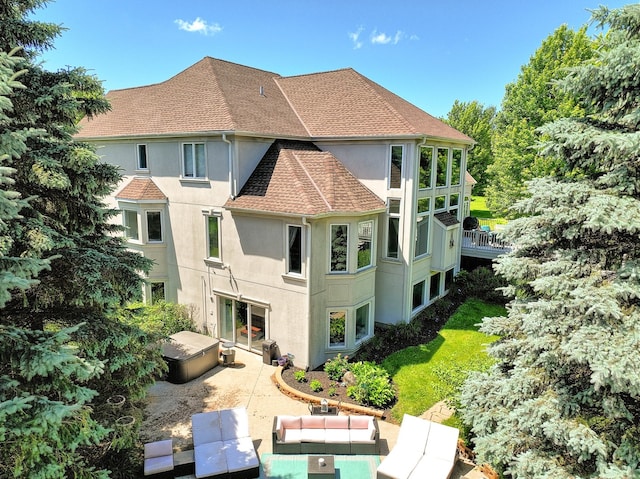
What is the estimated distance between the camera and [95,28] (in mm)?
13148

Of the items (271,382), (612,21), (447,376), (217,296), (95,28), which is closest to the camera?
(612,21)

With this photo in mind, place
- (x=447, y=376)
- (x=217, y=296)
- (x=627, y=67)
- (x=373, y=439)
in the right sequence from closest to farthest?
1. (x=627, y=67)
2. (x=373, y=439)
3. (x=447, y=376)
4. (x=217, y=296)

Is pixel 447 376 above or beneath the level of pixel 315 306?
beneath

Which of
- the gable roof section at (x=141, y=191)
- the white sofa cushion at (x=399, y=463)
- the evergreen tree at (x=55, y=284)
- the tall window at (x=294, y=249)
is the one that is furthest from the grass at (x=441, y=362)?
the gable roof section at (x=141, y=191)

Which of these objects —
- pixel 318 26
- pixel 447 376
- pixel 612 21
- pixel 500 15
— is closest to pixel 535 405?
pixel 447 376

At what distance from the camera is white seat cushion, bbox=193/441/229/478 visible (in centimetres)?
941

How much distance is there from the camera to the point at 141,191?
18.6m

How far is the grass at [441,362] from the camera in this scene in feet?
40.2

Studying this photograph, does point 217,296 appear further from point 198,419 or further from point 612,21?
point 612,21

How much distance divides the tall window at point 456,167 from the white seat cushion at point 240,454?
17.4m

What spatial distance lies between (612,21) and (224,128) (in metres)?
12.8

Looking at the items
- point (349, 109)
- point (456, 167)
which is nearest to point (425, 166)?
point (456, 167)

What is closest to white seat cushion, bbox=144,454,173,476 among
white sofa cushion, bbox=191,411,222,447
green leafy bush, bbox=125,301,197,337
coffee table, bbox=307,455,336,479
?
white sofa cushion, bbox=191,411,222,447

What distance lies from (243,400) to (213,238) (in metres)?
7.32
